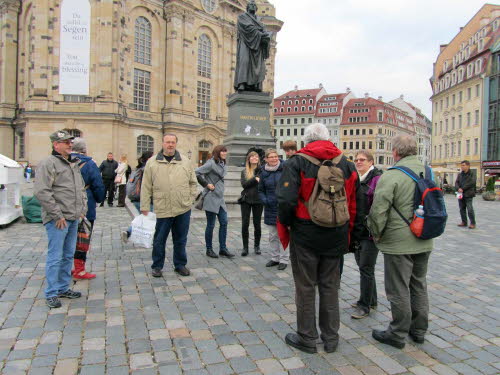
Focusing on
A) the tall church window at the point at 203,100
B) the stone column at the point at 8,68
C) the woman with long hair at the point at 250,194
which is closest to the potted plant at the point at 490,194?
the woman with long hair at the point at 250,194

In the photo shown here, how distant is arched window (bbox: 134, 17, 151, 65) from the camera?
35094mm

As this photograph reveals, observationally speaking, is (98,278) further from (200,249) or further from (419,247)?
(419,247)

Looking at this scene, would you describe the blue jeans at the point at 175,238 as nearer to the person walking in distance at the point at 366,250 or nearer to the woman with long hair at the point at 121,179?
the person walking in distance at the point at 366,250

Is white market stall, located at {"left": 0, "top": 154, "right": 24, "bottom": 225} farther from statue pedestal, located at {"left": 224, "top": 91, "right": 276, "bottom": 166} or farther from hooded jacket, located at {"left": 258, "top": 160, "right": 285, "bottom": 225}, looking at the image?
hooded jacket, located at {"left": 258, "top": 160, "right": 285, "bottom": 225}

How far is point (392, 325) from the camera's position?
3.66m

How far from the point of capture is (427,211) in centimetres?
346

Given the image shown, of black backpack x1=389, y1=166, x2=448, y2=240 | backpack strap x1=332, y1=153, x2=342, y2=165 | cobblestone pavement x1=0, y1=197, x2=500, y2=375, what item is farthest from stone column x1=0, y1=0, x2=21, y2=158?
black backpack x1=389, y1=166, x2=448, y2=240

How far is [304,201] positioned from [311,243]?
36 cm

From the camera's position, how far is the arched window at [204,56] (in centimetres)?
3959

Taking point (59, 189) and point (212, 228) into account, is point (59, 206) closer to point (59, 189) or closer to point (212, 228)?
point (59, 189)

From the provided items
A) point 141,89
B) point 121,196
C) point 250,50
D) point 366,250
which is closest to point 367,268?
point 366,250

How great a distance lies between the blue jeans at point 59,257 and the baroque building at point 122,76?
27874 millimetres

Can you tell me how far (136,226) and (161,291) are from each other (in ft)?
3.45

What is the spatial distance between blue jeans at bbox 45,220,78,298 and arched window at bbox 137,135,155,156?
1228 inches
